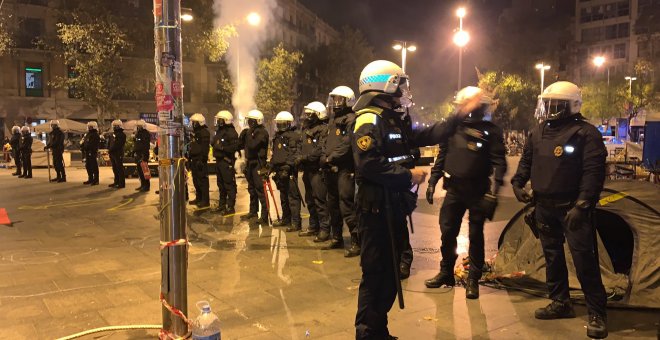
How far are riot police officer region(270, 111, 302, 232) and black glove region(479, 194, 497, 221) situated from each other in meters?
4.09

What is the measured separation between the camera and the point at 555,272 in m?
4.76

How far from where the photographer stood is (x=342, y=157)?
655 centimetres

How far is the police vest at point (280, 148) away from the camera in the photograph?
899 centimetres

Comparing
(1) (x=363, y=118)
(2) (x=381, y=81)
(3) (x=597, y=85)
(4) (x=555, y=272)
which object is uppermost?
(3) (x=597, y=85)

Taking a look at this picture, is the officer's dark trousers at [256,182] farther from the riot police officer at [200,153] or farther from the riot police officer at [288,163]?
the riot police officer at [200,153]

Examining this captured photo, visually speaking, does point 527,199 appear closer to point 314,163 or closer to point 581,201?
point 581,201

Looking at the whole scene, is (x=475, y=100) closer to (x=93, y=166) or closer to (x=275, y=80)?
(x=93, y=166)

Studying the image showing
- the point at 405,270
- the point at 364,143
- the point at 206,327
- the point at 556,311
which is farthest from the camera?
the point at 405,270

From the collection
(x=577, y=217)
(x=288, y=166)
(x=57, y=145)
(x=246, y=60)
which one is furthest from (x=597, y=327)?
(x=246, y=60)

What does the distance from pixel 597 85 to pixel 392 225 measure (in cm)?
5368

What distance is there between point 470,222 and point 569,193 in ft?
3.75

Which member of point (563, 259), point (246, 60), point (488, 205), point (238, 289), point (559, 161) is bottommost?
point (238, 289)

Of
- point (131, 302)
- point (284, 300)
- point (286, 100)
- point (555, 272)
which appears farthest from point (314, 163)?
point (286, 100)

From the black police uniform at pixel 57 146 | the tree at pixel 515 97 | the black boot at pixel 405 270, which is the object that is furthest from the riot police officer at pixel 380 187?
the tree at pixel 515 97
